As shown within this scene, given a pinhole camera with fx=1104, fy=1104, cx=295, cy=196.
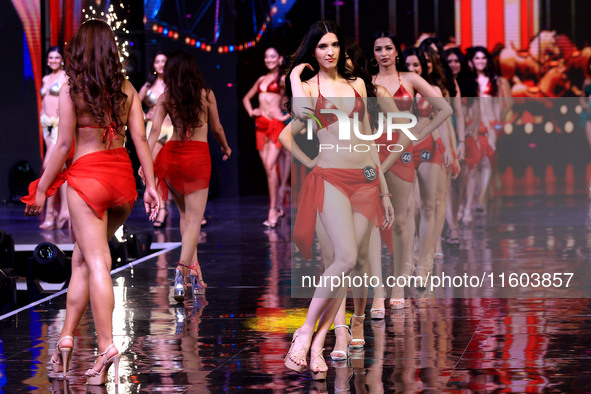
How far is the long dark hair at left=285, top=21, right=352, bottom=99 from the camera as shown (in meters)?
4.49

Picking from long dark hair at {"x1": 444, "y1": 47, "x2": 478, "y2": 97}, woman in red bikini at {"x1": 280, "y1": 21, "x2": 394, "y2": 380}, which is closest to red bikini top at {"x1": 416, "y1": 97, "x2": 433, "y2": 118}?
woman in red bikini at {"x1": 280, "y1": 21, "x2": 394, "y2": 380}

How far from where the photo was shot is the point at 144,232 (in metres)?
9.00

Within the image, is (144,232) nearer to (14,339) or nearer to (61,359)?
(14,339)

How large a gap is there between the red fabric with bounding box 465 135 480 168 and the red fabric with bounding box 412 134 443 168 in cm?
445

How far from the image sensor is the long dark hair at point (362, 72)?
477 centimetres

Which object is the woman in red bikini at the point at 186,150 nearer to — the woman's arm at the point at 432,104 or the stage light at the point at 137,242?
the woman's arm at the point at 432,104

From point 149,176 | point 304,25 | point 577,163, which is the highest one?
point 304,25

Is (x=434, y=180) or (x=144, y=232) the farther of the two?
(x=144, y=232)

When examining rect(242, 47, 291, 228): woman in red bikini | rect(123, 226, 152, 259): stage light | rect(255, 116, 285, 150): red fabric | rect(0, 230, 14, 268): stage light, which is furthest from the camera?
rect(255, 116, 285, 150): red fabric

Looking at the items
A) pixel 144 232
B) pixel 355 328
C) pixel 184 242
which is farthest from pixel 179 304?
pixel 144 232

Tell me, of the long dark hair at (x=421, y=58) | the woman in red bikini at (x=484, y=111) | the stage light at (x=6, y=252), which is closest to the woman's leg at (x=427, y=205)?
the long dark hair at (x=421, y=58)

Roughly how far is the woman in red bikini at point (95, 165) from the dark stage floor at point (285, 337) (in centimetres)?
30

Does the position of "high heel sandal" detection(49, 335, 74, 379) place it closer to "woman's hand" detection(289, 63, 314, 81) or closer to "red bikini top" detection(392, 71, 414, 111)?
"woman's hand" detection(289, 63, 314, 81)

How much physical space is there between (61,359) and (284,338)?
111 centimetres
